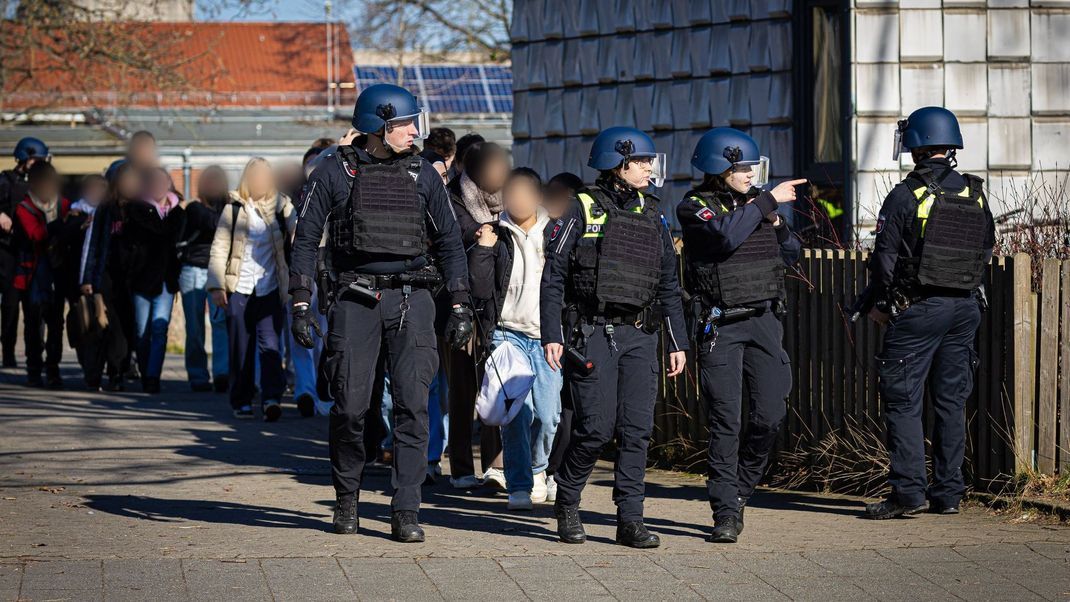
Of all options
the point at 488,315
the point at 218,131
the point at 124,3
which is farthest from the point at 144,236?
the point at 218,131

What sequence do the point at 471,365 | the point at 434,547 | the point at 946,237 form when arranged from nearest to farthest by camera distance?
1. the point at 434,547
2. the point at 946,237
3. the point at 471,365

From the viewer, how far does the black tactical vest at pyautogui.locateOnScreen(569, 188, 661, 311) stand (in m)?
7.01

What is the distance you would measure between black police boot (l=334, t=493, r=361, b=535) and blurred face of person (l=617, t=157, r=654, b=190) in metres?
1.95

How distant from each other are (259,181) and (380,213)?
15.7ft

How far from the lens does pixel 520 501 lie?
317 inches

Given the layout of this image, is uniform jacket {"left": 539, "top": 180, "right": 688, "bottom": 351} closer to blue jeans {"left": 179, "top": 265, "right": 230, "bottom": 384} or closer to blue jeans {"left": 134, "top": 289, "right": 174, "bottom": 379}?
blue jeans {"left": 179, "top": 265, "right": 230, "bottom": 384}

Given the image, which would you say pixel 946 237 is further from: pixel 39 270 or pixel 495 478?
pixel 39 270

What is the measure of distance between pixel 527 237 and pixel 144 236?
622 centimetres

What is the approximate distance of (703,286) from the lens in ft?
24.0

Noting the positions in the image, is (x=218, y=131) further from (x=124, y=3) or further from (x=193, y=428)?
(x=193, y=428)

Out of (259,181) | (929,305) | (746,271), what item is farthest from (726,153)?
(259,181)

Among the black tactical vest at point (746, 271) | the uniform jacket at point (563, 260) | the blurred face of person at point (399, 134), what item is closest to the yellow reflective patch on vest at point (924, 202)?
the black tactical vest at point (746, 271)

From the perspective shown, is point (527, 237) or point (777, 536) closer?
point (777, 536)

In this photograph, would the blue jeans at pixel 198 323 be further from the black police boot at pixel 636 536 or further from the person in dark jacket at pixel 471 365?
the black police boot at pixel 636 536
